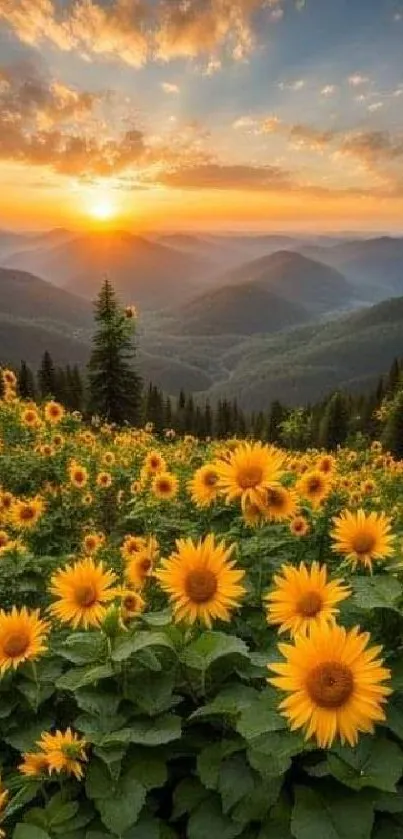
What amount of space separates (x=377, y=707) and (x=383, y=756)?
1.15 ft

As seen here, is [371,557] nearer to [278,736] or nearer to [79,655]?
[278,736]

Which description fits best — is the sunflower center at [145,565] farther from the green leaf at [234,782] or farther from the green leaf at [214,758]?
the green leaf at [234,782]

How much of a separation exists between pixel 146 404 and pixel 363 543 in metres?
89.4

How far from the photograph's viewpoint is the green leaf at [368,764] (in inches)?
100.0

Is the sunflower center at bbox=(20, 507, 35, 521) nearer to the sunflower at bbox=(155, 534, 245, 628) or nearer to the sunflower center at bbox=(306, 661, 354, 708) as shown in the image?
the sunflower at bbox=(155, 534, 245, 628)

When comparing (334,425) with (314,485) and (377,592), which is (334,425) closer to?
(314,485)

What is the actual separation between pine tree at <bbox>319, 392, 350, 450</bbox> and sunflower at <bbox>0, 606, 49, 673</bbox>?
82154 millimetres

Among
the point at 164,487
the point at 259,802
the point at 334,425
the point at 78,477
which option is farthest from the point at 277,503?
the point at 334,425

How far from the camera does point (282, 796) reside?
2801 millimetres

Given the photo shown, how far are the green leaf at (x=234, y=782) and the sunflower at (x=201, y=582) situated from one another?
0.66m

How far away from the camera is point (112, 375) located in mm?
50969

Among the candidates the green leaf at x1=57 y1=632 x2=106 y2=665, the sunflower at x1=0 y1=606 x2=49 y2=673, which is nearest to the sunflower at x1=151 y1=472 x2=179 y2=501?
the sunflower at x1=0 y1=606 x2=49 y2=673

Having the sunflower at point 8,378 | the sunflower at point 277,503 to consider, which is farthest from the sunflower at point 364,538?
the sunflower at point 8,378

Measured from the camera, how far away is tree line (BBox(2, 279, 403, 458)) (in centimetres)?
4794
